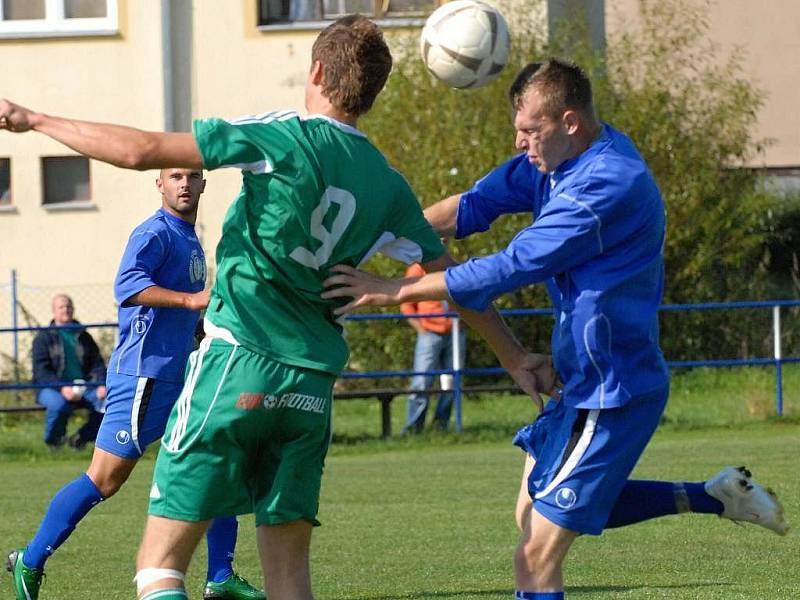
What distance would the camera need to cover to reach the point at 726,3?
25641 mm

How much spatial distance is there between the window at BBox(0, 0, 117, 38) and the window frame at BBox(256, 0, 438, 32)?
1926 millimetres

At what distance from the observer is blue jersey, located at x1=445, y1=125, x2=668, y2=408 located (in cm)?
471

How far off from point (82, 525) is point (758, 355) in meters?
10.3

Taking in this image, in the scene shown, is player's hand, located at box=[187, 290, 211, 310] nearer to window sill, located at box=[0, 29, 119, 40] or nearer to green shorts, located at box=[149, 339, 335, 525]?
green shorts, located at box=[149, 339, 335, 525]

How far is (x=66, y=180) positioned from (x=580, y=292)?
16.9 meters

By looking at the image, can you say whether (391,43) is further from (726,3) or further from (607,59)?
(726,3)

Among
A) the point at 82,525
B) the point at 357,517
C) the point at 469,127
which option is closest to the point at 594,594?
the point at 357,517

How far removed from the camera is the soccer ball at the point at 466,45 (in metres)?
6.73

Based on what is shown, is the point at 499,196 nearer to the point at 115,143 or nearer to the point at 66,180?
A: the point at 115,143

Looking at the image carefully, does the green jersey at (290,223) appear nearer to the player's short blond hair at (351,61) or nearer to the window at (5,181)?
the player's short blond hair at (351,61)

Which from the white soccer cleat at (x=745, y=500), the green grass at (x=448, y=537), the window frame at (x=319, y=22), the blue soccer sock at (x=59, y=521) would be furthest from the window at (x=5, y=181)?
the white soccer cleat at (x=745, y=500)

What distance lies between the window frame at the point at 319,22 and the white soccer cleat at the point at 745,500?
14013 mm

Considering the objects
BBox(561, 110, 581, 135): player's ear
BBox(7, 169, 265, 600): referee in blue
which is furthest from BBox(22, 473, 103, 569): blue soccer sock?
BBox(561, 110, 581, 135): player's ear

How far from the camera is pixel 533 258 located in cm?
470
